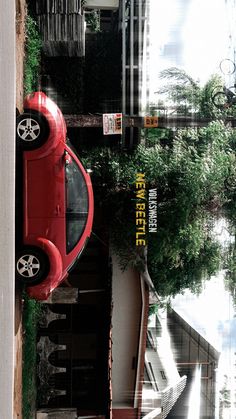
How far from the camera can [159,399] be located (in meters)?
5.16

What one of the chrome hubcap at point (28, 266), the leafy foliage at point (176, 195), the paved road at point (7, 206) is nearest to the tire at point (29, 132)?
the paved road at point (7, 206)

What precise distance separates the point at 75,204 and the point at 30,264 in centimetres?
61

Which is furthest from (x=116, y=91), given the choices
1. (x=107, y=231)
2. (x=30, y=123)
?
(x=107, y=231)

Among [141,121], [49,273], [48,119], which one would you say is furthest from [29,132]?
[49,273]

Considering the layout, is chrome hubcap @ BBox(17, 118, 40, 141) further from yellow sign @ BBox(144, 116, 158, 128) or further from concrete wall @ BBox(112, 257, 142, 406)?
concrete wall @ BBox(112, 257, 142, 406)

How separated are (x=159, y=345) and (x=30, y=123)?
2241mm

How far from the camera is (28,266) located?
182 inches

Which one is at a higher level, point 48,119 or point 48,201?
point 48,119

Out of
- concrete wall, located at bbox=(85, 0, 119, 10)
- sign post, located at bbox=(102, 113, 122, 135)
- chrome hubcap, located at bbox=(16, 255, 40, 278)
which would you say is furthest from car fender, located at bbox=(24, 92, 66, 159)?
concrete wall, located at bbox=(85, 0, 119, 10)

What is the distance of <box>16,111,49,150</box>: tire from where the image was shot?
4.56 metres

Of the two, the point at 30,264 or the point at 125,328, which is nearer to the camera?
the point at 30,264

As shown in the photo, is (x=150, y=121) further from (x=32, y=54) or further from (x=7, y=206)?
(x=7, y=206)

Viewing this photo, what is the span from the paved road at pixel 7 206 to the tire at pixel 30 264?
0.20 meters

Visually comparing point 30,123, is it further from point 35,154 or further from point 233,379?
point 233,379
